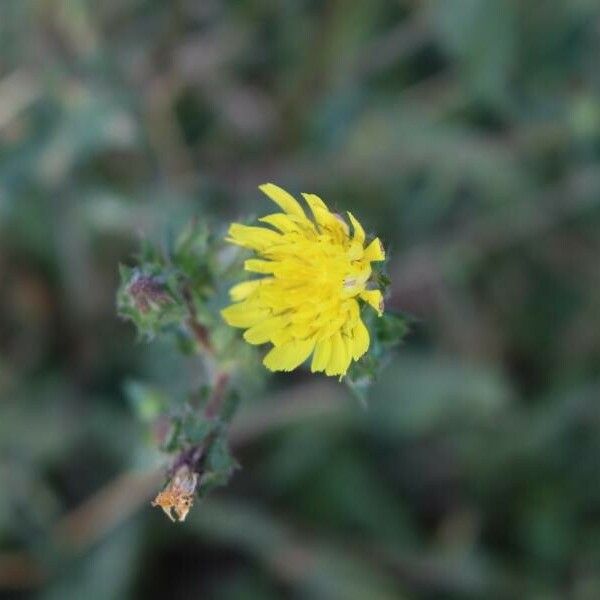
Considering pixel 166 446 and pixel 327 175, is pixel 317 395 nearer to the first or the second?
pixel 327 175

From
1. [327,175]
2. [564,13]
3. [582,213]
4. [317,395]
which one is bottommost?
[317,395]

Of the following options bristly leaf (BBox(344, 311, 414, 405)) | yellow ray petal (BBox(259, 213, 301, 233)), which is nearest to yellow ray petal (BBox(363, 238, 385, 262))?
yellow ray petal (BBox(259, 213, 301, 233))

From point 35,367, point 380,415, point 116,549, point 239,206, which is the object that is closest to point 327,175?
point 239,206

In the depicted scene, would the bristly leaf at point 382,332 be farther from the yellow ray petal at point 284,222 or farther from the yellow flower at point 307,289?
the yellow ray petal at point 284,222

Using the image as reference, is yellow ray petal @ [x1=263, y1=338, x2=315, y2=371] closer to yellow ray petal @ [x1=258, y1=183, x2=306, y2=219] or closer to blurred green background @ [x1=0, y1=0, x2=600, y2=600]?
yellow ray petal @ [x1=258, y1=183, x2=306, y2=219]

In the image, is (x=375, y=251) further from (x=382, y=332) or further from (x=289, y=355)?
(x=382, y=332)

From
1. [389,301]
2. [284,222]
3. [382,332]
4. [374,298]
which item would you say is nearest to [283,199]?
[284,222]

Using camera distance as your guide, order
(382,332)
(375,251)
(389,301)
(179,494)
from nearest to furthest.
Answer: (375,251) < (179,494) < (382,332) < (389,301)

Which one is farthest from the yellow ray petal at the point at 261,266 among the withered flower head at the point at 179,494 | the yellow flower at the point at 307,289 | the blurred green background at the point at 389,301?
the blurred green background at the point at 389,301
